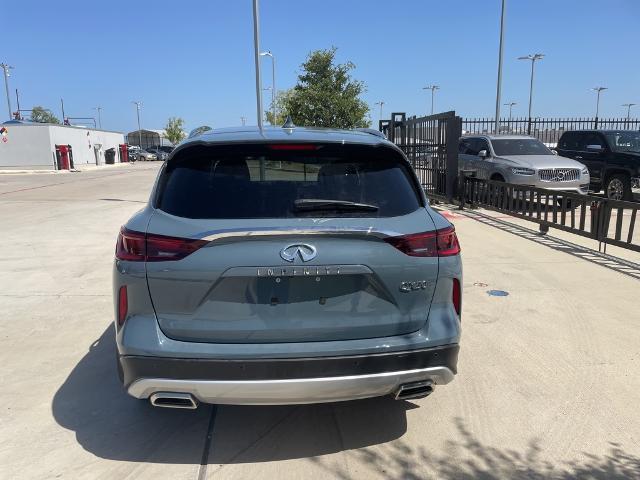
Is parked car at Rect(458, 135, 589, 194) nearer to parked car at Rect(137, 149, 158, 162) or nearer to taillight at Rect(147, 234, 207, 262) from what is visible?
taillight at Rect(147, 234, 207, 262)

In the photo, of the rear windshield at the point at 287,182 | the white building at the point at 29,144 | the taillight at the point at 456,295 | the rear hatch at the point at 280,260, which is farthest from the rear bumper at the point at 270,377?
the white building at the point at 29,144

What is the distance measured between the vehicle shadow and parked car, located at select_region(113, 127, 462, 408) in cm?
52

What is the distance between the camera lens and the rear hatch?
2.59 m

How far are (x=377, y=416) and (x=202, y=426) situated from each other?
112cm

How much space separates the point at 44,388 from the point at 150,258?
1898mm

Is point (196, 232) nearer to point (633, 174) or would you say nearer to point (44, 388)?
point (44, 388)

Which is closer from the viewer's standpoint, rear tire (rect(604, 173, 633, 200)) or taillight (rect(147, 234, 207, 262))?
taillight (rect(147, 234, 207, 262))

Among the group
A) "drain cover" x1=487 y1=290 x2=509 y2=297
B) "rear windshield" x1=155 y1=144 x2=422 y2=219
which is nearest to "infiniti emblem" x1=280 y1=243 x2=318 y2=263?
"rear windshield" x1=155 y1=144 x2=422 y2=219

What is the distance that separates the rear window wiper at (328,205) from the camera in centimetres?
275

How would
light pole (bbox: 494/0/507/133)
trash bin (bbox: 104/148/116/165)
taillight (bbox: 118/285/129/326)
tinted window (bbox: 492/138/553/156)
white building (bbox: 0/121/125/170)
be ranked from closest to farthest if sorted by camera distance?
taillight (bbox: 118/285/129/326)
tinted window (bbox: 492/138/553/156)
light pole (bbox: 494/0/507/133)
white building (bbox: 0/121/125/170)
trash bin (bbox: 104/148/116/165)

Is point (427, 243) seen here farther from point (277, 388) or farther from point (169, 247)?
point (169, 247)

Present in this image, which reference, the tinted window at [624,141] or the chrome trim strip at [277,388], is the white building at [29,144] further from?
the chrome trim strip at [277,388]

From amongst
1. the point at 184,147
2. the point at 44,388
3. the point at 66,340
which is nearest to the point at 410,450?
the point at 184,147

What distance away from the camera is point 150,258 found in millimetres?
2625
